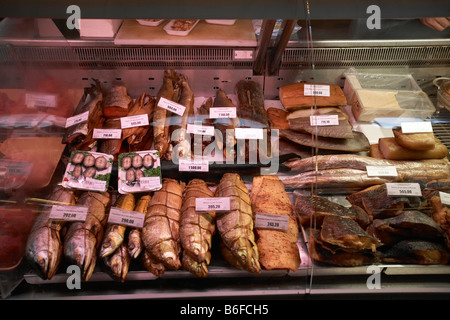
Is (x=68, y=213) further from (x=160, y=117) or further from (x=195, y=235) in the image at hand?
(x=160, y=117)

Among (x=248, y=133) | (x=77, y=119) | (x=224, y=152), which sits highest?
(x=77, y=119)

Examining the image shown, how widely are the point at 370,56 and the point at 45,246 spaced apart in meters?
2.91

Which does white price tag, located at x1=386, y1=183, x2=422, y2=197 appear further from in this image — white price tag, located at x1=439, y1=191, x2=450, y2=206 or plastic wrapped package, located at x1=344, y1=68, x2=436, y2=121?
plastic wrapped package, located at x1=344, y1=68, x2=436, y2=121

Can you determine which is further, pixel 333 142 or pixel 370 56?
pixel 370 56

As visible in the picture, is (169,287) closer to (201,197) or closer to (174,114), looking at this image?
(201,197)

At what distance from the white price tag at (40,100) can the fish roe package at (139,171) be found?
2.94ft

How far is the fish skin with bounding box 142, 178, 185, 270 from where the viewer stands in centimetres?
220

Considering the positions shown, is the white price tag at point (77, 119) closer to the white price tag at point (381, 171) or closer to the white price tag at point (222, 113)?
the white price tag at point (222, 113)

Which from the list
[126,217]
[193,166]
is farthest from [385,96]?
[126,217]

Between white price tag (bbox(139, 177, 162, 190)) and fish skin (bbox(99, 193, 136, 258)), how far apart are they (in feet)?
0.52

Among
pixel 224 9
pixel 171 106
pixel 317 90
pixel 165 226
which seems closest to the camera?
pixel 224 9

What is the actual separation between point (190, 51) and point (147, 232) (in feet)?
5.27

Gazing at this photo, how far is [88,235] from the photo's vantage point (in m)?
2.29
